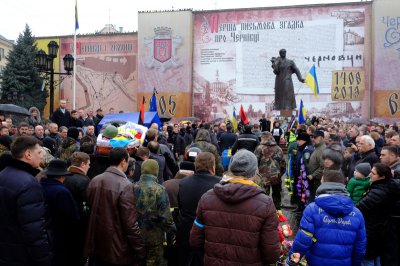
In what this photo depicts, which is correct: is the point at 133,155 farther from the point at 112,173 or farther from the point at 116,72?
the point at 116,72

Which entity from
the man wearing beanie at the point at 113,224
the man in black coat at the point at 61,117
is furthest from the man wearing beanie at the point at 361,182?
the man in black coat at the point at 61,117

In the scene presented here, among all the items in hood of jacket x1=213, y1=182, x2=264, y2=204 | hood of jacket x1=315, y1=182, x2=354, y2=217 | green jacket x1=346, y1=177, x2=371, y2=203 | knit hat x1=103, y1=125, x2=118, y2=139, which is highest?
knit hat x1=103, y1=125, x2=118, y2=139

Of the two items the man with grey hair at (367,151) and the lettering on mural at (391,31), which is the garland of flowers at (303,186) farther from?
the lettering on mural at (391,31)

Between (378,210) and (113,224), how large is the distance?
2.97 m

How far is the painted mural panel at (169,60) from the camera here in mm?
34375

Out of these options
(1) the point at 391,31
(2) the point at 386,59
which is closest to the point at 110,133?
(2) the point at 386,59

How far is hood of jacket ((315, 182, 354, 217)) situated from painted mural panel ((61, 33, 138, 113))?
33210 mm

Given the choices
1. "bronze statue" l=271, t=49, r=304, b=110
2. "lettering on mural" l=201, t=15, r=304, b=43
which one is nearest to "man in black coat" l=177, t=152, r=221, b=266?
"bronze statue" l=271, t=49, r=304, b=110

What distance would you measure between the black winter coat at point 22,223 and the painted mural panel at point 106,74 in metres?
33.2

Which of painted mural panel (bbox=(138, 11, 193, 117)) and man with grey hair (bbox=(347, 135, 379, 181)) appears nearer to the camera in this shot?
man with grey hair (bbox=(347, 135, 379, 181))

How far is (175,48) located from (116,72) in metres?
6.38

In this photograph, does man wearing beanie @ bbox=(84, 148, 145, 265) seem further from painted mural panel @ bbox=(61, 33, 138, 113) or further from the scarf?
painted mural panel @ bbox=(61, 33, 138, 113)

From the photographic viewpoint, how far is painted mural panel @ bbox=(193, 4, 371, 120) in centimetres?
3100

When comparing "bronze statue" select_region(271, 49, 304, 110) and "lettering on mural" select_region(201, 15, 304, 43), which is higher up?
"lettering on mural" select_region(201, 15, 304, 43)
